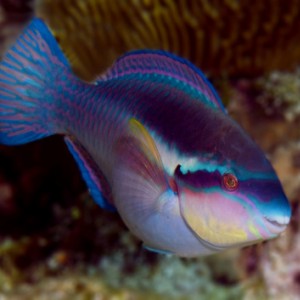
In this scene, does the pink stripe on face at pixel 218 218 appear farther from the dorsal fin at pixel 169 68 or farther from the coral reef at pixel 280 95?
the coral reef at pixel 280 95

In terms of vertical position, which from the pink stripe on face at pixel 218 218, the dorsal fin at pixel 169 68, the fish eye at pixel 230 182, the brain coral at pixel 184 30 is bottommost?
the brain coral at pixel 184 30

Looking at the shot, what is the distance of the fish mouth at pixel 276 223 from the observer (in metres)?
1.09

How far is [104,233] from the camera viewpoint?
2881mm

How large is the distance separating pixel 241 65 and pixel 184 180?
2.24 meters

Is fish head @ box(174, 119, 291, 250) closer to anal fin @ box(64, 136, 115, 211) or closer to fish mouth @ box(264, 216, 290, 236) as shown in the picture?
fish mouth @ box(264, 216, 290, 236)

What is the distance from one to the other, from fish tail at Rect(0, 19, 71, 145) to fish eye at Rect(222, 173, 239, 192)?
0.70 meters

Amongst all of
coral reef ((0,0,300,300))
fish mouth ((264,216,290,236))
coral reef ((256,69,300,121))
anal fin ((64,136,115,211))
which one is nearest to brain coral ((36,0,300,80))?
coral reef ((0,0,300,300))

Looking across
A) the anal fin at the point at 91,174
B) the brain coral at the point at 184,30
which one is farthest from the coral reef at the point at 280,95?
the anal fin at the point at 91,174

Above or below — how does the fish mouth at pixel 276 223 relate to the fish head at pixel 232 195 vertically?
below

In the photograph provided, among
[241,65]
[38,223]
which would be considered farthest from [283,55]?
[38,223]

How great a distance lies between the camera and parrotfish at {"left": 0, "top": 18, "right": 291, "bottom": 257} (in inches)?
44.5

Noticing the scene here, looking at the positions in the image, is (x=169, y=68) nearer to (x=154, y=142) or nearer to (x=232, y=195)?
(x=154, y=142)

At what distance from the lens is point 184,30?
3.00 metres

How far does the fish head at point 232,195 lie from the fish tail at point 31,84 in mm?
619
